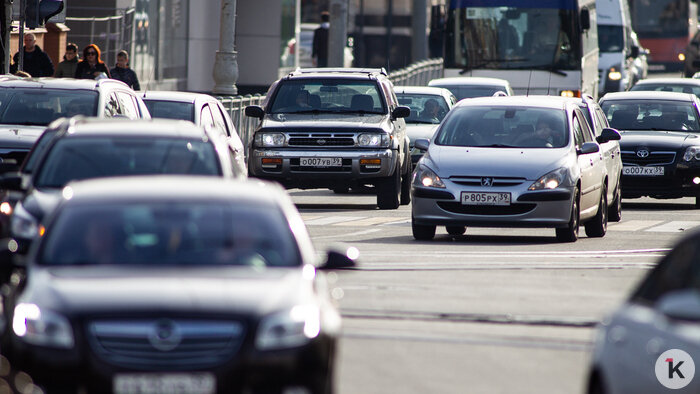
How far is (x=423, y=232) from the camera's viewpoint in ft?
58.7

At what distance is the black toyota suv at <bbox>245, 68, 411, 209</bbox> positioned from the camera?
22.5m

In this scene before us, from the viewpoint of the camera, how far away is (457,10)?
35.0 m

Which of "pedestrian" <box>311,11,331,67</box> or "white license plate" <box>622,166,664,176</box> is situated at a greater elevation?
"pedestrian" <box>311,11,331,67</box>

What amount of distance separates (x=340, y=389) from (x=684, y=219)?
14.1 m

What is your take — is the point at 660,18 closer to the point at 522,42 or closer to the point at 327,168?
the point at 522,42

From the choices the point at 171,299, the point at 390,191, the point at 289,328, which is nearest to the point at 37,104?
the point at 390,191

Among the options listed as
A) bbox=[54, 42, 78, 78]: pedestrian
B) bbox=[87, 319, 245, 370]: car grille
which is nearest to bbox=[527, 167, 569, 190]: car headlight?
bbox=[87, 319, 245, 370]: car grille

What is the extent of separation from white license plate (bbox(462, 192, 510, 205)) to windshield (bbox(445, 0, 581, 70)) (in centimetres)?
1804

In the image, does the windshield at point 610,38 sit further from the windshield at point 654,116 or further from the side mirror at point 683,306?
the side mirror at point 683,306

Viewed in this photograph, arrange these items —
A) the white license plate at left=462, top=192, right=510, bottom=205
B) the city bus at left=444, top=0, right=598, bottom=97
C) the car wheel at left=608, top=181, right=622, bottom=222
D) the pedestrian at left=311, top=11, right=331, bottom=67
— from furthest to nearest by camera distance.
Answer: the pedestrian at left=311, top=11, right=331, bottom=67 → the city bus at left=444, top=0, right=598, bottom=97 → the car wheel at left=608, top=181, right=622, bottom=222 → the white license plate at left=462, top=192, right=510, bottom=205

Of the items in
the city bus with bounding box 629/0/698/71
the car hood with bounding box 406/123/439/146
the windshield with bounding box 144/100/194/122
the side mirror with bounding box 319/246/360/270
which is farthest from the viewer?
the city bus with bounding box 629/0/698/71

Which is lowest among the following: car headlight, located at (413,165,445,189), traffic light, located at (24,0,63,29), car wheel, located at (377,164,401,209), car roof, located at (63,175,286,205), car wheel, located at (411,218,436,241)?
car wheel, located at (377,164,401,209)

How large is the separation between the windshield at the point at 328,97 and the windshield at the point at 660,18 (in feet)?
179

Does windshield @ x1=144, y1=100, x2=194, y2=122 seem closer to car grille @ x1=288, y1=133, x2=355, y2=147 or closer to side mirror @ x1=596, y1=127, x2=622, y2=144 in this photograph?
car grille @ x1=288, y1=133, x2=355, y2=147
